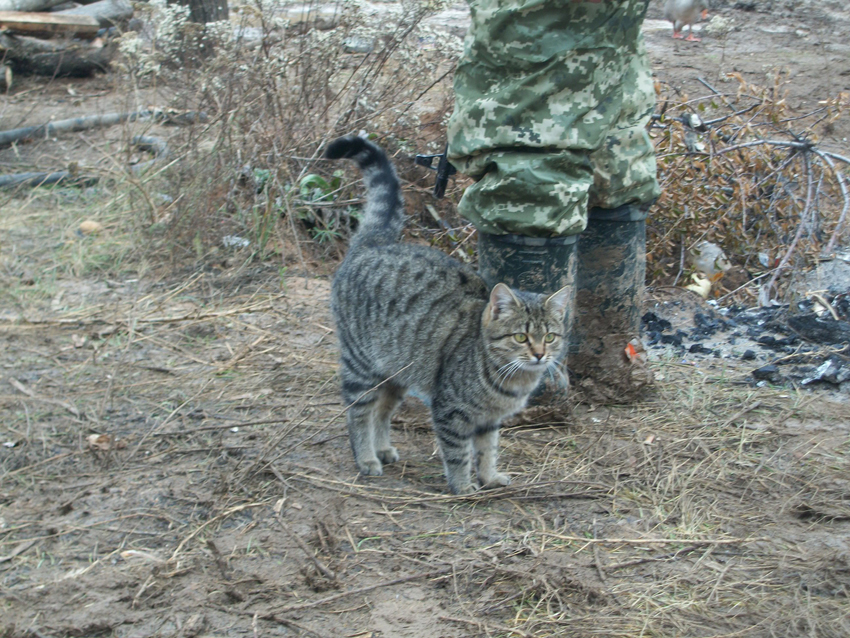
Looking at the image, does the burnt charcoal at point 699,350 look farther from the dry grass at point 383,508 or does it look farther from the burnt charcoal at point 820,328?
the burnt charcoal at point 820,328

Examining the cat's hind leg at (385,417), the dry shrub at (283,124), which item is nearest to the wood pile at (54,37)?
the dry shrub at (283,124)

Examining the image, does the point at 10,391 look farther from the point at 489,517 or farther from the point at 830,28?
the point at 830,28

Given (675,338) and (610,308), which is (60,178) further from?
(675,338)

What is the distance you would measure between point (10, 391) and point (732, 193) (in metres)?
4.05

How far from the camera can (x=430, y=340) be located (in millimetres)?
3117

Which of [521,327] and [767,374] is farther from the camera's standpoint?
[767,374]

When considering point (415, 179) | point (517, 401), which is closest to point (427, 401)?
point (517, 401)

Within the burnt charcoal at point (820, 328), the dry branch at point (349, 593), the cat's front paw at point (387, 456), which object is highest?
the burnt charcoal at point (820, 328)

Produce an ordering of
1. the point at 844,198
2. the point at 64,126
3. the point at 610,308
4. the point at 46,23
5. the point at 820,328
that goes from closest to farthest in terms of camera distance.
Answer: the point at 610,308
the point at 820,328
the point at 844,198
the point at 64,126
the point at 46,23

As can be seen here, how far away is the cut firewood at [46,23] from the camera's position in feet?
26.4

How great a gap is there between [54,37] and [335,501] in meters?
7.64

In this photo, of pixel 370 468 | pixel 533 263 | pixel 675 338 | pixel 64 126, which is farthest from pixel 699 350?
pixel 64 126

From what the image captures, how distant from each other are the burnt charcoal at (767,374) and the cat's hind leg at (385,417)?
165 centimetres

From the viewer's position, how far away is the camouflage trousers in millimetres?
2785
